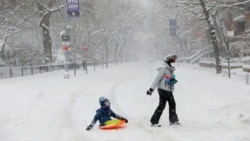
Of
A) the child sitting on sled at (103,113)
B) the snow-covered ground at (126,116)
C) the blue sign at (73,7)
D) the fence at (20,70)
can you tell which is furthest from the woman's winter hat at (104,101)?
the fence at (20,70)

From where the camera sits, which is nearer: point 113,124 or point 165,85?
point 113,124

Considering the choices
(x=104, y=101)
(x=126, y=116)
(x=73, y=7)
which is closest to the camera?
(x=104, y=101)

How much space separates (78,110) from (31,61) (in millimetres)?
25112

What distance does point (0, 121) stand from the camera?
11984 millimetres

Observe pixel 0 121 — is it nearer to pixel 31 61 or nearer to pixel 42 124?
pixel 42 124

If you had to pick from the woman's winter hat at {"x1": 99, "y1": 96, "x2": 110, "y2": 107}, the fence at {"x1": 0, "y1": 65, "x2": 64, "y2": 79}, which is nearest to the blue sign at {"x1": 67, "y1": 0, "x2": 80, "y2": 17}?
the fence at {"x1": 0, "y1": 65, "x2": 64, "y2": 79}

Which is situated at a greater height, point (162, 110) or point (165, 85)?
point (165, 85)

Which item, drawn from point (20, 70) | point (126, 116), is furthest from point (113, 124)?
point (20, 70)

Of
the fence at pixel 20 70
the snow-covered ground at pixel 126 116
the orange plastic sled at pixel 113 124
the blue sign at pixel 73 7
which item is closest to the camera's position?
the snow-covered ground at pixel 126 116

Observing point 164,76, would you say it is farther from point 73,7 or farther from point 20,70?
point 20,70

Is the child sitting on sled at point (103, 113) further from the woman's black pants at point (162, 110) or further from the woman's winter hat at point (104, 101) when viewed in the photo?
the woman's black pants at point (162, 110)

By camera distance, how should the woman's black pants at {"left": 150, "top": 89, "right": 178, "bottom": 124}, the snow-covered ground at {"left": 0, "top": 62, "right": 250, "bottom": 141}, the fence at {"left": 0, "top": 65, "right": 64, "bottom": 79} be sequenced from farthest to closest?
the fence at {"left": 0, "top": 65, "right": 64, "bottom": 79}
the woman's black pants at {"left": 150, "top": 89, "right": 178, "bottom": 124}
the snow-covered ground at {"left": 0, "top": 62, "right": 250, "bottom": 141}

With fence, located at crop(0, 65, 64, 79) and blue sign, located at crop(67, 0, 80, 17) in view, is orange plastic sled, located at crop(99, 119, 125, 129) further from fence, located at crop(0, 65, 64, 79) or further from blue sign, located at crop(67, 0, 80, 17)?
fence, located at crop(0, 65, 64, 79)

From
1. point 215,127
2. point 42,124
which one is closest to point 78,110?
point 42,124
